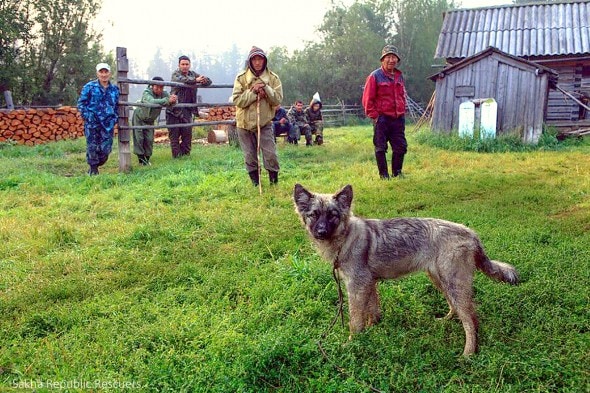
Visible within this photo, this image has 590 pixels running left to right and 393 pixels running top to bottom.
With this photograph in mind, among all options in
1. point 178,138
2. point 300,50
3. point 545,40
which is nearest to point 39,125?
point 178,138

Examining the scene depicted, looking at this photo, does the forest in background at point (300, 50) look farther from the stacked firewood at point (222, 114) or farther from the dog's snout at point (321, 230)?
the dog's snout at point (321, 230)

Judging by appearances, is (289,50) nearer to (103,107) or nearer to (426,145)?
(426,145)

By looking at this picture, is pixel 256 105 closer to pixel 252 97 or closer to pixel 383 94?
pixel 252 97

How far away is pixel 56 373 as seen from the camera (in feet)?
9.31

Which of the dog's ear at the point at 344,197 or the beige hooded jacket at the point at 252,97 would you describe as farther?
the beige hooded jacket at the point at 252,97

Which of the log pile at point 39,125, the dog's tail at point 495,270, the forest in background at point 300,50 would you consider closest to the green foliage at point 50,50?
the forest in background at point 300,50

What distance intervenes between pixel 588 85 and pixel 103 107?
17.9m

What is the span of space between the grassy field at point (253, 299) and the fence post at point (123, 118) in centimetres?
242

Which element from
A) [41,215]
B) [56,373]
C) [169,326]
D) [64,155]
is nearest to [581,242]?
[169,326]

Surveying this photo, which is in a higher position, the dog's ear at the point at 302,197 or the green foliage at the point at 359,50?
the green foliage at the point at 359,50

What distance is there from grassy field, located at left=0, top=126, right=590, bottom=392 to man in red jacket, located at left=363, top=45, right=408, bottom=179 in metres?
1.07

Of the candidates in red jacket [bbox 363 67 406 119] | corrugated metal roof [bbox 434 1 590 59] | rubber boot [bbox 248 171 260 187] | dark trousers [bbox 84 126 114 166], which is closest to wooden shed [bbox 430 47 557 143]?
corrugated metal roof [bbox 434 1 590 59]

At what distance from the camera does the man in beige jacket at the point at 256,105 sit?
24.0 ft

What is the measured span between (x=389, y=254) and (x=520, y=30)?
1940 centimetres
